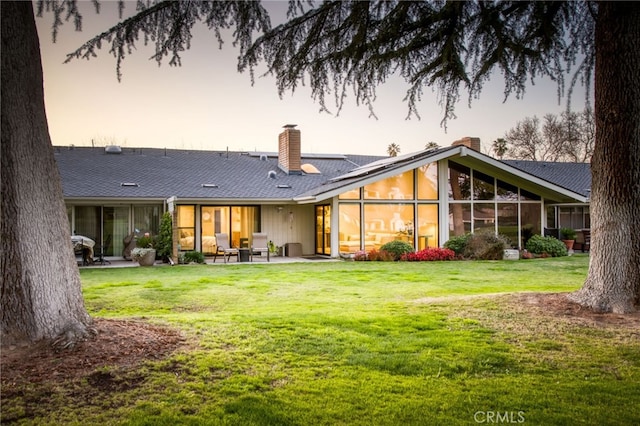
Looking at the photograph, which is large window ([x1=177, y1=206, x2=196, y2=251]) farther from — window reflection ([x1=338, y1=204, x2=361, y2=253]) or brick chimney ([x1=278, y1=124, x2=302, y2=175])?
window reflection ([x1=338, y1=204, x2=361, y2=253])

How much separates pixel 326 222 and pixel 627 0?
14239 mm

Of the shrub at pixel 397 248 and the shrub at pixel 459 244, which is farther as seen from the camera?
the shrub at pixel 459 244

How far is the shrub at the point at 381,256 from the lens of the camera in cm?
1784

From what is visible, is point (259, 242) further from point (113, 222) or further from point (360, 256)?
point (113, 222)

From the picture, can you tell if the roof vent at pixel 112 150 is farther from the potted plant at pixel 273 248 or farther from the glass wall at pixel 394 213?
the glass wall at pixel 394 213

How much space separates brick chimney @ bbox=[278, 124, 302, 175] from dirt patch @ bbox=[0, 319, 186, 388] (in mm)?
17479

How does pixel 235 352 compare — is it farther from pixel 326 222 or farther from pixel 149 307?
pixel 326 222

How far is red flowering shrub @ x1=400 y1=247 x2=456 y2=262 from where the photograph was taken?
17.8 meters

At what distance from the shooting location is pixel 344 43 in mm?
6500

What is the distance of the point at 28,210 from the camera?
192 inches

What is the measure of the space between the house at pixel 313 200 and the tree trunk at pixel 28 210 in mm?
12826

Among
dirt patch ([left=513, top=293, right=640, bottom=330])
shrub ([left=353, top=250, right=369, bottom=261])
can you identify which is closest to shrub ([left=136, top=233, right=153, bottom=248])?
shrub ([left=353, top=250, right=369, bottom=261])

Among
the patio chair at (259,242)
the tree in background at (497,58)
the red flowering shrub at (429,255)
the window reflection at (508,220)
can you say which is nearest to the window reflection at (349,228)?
the red flowering shrub at (429,255)

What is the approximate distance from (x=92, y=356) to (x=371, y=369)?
8.56ft
